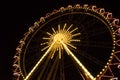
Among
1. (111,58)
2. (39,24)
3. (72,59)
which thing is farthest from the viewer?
(39,24)

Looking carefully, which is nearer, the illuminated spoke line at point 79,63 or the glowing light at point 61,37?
the illuminated spoke line at point 79,63

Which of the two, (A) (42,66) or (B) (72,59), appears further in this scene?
(A) (42,66)

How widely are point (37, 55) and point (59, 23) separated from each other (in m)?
0.78

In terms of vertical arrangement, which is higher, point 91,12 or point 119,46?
point 91,12

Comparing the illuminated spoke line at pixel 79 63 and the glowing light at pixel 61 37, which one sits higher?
the glowing light at pixel 61 37

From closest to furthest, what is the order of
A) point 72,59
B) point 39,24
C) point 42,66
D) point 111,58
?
point 111,58 < point 72,59 < point 42,66 < point 39,24

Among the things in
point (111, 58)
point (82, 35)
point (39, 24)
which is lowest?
point (111, 58)

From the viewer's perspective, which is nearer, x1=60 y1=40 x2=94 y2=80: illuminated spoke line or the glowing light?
x1=60 y1=40 x2=94 y2=80: illuminated spoke line

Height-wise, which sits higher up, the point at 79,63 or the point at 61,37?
the point at 61,37

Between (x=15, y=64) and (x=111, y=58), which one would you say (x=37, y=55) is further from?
(x=111, y=58)

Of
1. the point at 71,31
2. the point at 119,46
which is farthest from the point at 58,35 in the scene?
the point at 119,46

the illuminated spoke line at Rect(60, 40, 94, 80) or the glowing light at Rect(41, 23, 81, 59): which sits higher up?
the glowing light at Rect(41, 23, 81, 59)

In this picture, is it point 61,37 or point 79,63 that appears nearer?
point 79,63

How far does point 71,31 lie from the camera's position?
8180 mm
